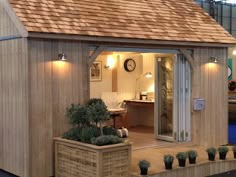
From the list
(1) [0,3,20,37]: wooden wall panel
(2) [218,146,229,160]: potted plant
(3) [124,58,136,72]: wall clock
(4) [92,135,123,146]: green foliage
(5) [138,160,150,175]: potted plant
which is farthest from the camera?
(3) [124,58,136,72]: wall clock

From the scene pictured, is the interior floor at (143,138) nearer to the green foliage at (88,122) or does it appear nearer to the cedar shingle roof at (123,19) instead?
the green foliage at (88,122)

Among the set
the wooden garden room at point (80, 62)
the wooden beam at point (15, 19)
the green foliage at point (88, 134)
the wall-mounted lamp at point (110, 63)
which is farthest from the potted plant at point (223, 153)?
the wall-mounted lamp at point (110, 63)

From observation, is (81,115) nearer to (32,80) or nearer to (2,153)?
(32,80)

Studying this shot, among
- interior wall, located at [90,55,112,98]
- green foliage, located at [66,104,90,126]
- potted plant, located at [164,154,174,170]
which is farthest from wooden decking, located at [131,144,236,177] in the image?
interior wall, located at [90,55,112,98]

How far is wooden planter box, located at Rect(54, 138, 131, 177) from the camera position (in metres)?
6.75

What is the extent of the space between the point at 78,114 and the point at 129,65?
548 cm

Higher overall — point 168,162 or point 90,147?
point 90,147

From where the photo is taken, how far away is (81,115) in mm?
7453

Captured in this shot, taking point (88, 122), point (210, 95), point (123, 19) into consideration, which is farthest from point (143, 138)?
point (88, 122)

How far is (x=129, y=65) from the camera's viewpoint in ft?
41.7

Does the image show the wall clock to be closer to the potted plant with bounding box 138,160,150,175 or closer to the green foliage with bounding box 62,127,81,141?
the green foliage with bounding box 62,127,81,141

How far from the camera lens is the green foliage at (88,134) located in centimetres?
720

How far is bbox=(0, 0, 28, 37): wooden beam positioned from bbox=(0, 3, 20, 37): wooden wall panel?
0.16m

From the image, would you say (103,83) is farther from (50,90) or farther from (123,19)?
(50,90)
